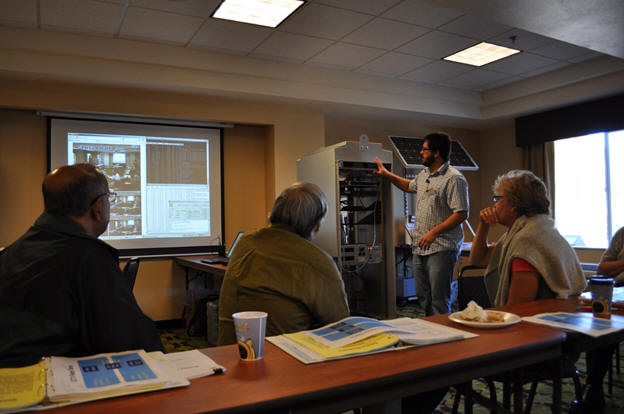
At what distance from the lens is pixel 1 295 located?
3.86ft

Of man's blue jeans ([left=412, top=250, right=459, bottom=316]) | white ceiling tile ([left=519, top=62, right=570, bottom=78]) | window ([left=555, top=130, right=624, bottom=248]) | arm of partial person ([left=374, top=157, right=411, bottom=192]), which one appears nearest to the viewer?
man's blue jeans ([left=412, top=250, right=459, bottom=316])

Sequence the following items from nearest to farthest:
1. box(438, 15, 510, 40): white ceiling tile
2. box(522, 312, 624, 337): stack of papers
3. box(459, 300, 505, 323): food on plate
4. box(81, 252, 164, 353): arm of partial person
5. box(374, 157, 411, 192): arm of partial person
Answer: box(81, 252, 164, 353): arm of partial person → box(522, 312, 624, 337): stack of papers → box(459, 300, 505, 323): food on plate → box(374, 157, 411, 192): arm of partial person → box(438, 15, 510, 40): white ceiling tile

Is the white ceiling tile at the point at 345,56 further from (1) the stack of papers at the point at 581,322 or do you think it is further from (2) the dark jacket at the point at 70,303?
(2) the dark jacket at the point at 70,303

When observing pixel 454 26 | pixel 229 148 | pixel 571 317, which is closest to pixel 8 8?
pixel 229 148

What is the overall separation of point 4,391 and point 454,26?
3.93 m

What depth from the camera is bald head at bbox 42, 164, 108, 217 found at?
4.57ft

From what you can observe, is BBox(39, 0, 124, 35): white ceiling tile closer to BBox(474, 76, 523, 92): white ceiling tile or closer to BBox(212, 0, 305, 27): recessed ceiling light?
BBox(212, 0, 305, 27): recessed ceiling light

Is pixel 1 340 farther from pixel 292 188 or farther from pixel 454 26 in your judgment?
pixel 454 26

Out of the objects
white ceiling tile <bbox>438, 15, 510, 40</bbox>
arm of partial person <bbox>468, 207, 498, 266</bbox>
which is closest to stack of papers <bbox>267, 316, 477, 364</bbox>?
arm of partial person <bbox>468, 207, 498, 266</bbox>

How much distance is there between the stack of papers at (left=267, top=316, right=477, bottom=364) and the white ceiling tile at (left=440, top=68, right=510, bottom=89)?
4.39m

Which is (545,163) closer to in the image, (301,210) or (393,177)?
(393,177)

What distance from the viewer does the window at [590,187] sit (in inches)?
211

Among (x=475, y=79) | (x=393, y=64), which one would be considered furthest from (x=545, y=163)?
(x=393, y=64)

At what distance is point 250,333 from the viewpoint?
1.07 meters
